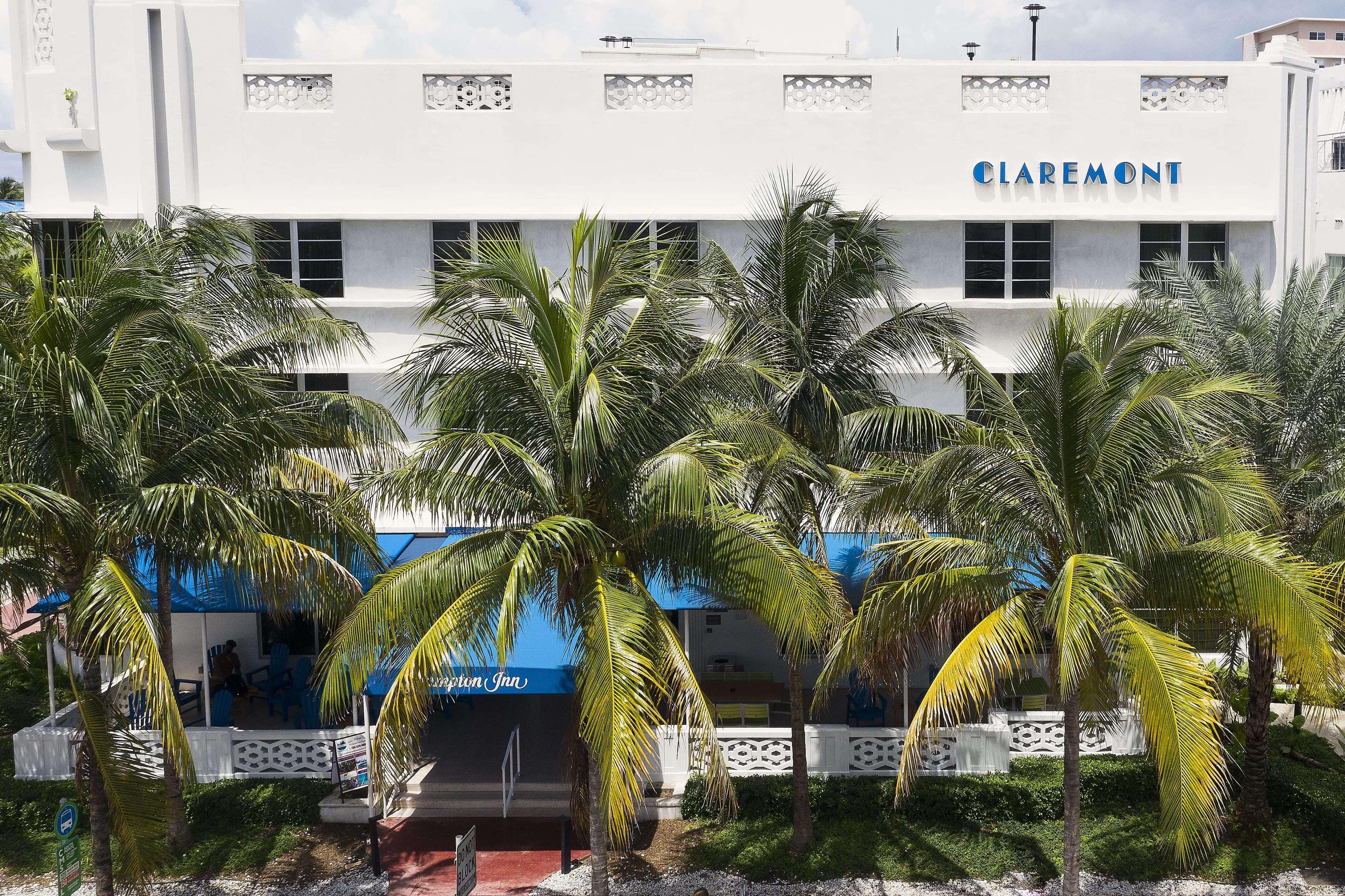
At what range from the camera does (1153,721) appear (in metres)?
9.95

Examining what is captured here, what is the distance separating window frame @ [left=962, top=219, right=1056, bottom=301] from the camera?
2041 cm

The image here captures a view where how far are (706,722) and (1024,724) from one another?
315 inches

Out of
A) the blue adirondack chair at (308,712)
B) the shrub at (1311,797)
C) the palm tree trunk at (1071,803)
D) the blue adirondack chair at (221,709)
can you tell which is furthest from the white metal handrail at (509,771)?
the shrub at (1311,797)

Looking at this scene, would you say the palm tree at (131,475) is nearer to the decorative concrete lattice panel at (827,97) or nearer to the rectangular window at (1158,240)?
the decorative concrete lattice panel at (827,97)

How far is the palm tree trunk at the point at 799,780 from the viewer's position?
1455cm

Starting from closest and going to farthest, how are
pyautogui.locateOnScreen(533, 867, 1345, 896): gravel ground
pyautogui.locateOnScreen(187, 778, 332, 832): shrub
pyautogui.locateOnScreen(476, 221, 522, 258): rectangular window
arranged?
pyautogui.locateOnScreen(533, 867, 1345, 896): gravel ground, pyautogui.locateOnScreen(187, 778, 332, 832): shrub, pyautogui.locateOnScreen(476, 221, 522, 258): rectangular window

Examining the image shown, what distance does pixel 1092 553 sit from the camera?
36.7 feet

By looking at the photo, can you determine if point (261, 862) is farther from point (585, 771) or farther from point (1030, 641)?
point (1030, 641)

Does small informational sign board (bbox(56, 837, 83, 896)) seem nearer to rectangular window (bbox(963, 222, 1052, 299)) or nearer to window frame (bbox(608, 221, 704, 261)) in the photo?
window frame (bbox(608, 221, 704, 261))

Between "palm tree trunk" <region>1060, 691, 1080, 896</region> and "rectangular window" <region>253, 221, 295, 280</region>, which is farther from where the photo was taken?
"rectangular window" <region>253, 221, 295, 280</region>

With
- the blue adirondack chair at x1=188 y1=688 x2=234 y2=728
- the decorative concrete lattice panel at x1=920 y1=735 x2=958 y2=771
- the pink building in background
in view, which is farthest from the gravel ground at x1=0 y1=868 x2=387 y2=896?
the pink building in background

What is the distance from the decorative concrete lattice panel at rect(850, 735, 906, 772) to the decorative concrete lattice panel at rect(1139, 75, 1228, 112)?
1243cm

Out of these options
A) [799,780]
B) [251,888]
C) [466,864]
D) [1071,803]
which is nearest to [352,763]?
[251,888]

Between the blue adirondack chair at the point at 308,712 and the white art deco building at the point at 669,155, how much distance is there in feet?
11.2
